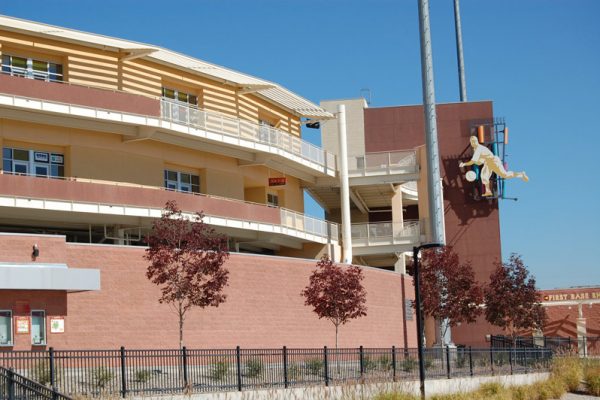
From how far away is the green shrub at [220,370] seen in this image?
89.7 ft

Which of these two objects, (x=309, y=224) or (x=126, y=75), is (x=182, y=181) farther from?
(x=309, y=224)

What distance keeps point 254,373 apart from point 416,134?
143ft

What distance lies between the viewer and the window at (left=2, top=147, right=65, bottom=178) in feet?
133

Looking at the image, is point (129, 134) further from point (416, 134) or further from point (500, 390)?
point (416, 134)

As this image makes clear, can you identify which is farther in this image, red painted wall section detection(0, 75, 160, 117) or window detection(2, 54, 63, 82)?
window detection(2, 54, 63, 82)

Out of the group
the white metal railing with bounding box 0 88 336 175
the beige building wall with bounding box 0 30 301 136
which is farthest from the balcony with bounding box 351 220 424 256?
the beige building wall with bounding box 0 30 301 136

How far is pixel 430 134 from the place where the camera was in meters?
55.0

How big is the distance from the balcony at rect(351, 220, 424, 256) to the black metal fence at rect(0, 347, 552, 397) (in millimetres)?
19832

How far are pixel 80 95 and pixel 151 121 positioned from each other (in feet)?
11.3

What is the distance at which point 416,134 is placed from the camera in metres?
70.1

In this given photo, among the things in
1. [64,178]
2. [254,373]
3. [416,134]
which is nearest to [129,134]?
[64,178]

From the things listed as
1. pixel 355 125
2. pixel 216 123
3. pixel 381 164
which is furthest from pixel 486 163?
pixel 216 123

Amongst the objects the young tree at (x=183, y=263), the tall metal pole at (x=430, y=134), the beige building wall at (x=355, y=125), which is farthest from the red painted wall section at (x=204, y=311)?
the beige building wall at (x=355, y=125)

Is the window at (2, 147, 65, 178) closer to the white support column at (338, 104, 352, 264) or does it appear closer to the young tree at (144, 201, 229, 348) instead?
the young tree at (144, 201, 229, 348)
